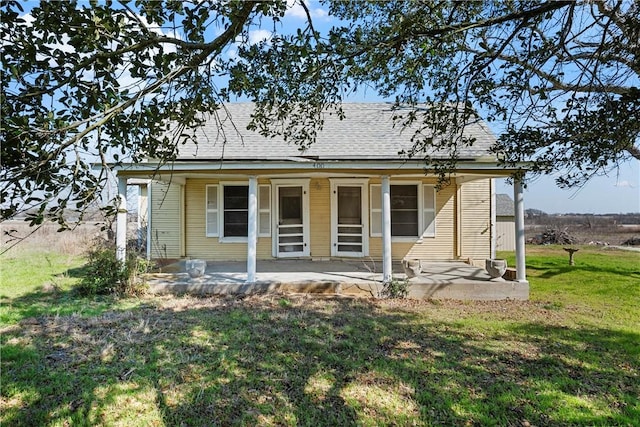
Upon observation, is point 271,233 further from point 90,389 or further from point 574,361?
point 574,361

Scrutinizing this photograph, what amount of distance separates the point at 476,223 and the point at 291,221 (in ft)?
18.4

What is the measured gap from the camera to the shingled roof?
8.09 metres

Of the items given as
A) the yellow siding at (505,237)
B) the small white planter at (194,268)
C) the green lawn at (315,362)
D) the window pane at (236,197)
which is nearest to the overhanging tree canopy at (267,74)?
the green lawn at (315,362)

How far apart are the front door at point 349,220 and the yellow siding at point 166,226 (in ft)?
15.7

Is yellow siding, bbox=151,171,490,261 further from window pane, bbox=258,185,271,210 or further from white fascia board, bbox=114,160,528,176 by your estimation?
white fascia board, bbox=114,160,528,176

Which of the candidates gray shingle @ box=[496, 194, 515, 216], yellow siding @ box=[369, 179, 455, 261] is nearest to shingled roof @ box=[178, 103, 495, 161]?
yellow siding @ box=[369, 179, 455, 261]

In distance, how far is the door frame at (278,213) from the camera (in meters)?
10.5

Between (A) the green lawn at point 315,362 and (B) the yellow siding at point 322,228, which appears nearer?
(A) the green lawn at point 315,362

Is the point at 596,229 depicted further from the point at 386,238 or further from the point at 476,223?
the point at 386,238

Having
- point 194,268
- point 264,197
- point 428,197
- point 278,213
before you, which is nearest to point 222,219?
point 264,197

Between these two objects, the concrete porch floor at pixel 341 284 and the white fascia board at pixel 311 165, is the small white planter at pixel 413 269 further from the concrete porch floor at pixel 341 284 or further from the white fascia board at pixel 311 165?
the white fascia board at pixel 311 165

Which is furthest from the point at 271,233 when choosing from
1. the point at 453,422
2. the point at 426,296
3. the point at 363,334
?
the point at 453,422

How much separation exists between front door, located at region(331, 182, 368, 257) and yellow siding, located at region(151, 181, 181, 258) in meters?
4.78

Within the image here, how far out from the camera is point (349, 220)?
10.6 meters
